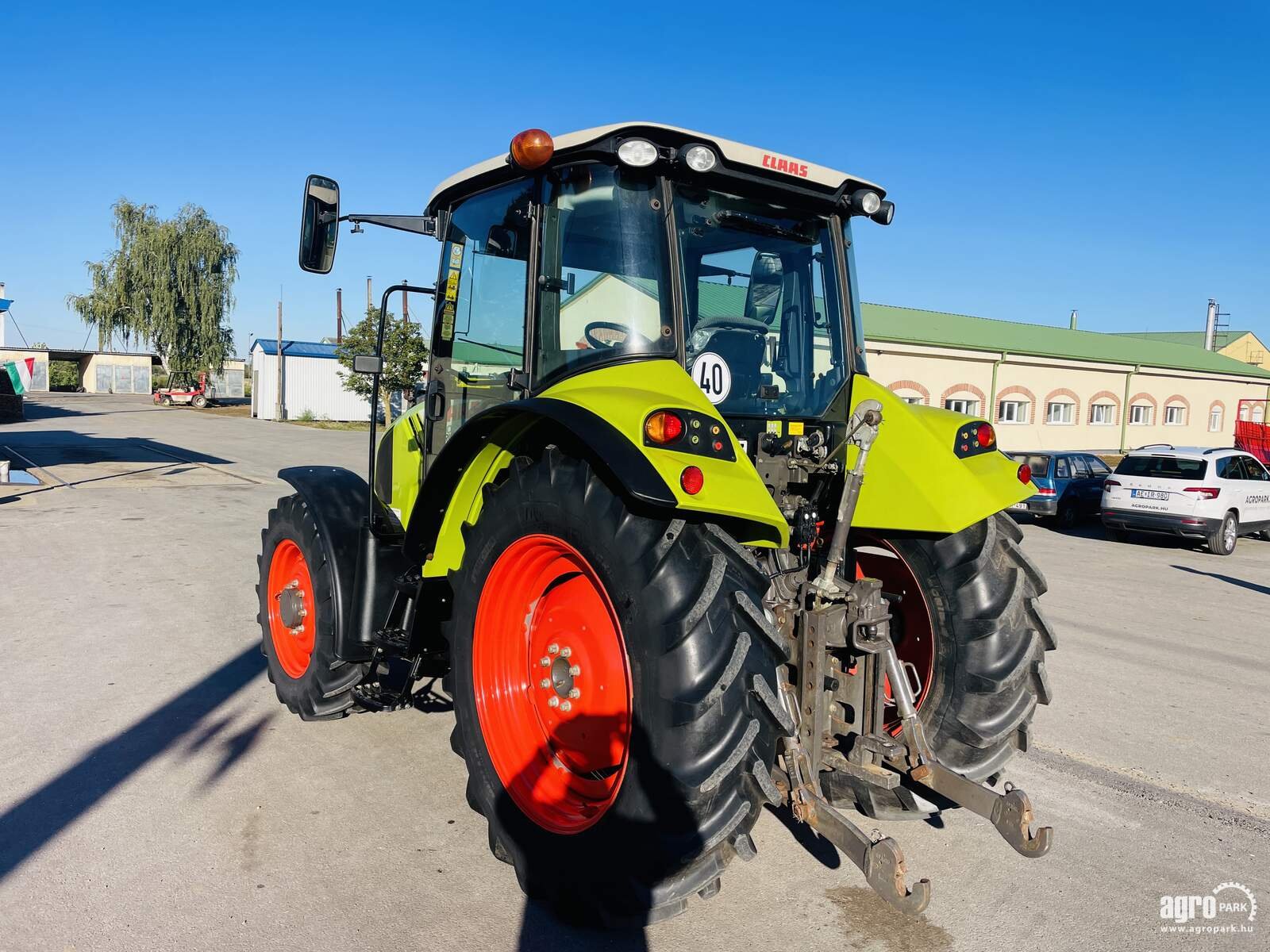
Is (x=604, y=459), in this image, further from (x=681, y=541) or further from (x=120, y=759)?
(x=120, y=759)

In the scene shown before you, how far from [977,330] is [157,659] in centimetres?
2963

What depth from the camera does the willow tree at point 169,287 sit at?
176ft

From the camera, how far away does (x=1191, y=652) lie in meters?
7.19

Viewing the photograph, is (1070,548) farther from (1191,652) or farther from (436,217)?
(436,217)

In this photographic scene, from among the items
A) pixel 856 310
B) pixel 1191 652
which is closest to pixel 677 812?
pixel 856 310

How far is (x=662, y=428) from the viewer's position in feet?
9.14

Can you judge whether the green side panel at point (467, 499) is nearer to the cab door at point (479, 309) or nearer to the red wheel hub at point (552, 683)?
the cab door at point (479, 309)

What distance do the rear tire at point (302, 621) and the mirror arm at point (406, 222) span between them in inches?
59.9

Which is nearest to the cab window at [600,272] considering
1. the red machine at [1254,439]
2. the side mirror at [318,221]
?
the side mirror at [318,221]

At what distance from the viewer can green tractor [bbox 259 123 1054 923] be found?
8.87 ft

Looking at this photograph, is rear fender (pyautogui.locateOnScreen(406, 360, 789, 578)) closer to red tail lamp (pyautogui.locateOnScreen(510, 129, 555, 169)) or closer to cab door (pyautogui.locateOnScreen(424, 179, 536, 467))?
cab door (pyautogui.locateOnScreen(424, 179, 536, 467))

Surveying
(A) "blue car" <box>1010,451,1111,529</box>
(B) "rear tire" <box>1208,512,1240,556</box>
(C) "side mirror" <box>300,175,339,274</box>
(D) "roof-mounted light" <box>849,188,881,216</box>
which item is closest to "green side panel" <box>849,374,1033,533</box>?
(D) "roof-mounted light" <box>849,188,881,216</box>

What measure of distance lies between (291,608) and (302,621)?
3.8 inches

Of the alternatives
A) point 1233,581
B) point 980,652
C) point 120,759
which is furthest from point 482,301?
point 1233,581
